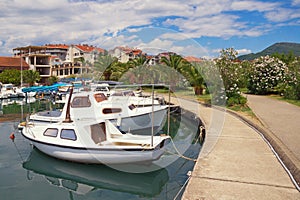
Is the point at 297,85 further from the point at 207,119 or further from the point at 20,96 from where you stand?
the point at 20,96

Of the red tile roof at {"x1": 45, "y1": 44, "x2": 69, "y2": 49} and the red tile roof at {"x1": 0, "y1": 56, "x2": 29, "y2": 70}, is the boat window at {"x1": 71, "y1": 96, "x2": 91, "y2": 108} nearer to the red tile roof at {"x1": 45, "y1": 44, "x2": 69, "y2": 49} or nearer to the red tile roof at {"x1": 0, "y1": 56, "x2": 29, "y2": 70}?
the red tile roof at {"x1": 0, "y1": 56, "x2": 29, "y2": 70}

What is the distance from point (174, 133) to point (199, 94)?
35.1 ft

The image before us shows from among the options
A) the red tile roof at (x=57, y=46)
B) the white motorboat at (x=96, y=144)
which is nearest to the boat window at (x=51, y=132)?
the white motorboat at (x=96, y=144)

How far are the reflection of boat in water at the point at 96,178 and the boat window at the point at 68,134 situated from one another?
3.29ft

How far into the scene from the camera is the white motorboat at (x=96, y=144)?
29.5 feet

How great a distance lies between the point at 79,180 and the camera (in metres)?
9.48

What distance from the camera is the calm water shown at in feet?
27.8

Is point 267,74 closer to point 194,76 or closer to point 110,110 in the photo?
point 194,76

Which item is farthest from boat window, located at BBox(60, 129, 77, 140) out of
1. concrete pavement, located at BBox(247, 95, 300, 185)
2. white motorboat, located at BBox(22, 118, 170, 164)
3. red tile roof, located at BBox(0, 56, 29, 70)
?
red tile roof, located at BBox(0, 56, 29, 70)

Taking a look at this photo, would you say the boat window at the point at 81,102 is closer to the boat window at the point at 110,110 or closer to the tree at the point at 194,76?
the boat window at the point at 110,110

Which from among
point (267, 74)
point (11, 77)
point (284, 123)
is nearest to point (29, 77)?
point (11, 77)

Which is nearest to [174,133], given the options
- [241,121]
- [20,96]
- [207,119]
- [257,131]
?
[207,119]

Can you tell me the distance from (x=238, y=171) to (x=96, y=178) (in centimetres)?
443

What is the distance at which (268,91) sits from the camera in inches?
1121
